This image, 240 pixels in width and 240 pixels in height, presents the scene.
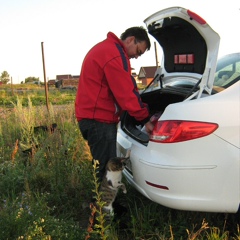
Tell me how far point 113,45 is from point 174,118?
0.96 meters

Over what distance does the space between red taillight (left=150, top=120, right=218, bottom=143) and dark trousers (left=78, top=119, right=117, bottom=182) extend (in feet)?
2.32

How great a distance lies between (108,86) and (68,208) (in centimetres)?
154

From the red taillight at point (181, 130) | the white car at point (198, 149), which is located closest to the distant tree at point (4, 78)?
the white car at point (198, 149)

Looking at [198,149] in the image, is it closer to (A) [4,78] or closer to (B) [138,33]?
(B) [138,33]

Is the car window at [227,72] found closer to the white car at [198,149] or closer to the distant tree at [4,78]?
the white car at [198,149]

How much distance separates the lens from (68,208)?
365 cm

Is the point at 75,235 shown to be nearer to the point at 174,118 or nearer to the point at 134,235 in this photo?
the point at 134,235

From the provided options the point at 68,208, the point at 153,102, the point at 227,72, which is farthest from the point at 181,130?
the point at 68,208

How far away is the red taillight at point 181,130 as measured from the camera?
2318 mm

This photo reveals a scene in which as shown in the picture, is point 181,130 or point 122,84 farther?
point 122,84

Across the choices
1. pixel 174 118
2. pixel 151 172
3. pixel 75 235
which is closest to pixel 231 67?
pixel 174 118

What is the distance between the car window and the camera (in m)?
2.63

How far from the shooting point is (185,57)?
3.39 meters

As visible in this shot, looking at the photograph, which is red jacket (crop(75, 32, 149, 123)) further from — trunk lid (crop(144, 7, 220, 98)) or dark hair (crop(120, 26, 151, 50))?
trunk lid (crop(144, 7, 220, 98))
